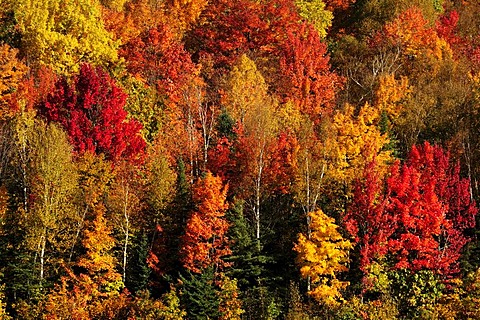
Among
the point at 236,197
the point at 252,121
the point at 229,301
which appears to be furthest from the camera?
the point at 252,121

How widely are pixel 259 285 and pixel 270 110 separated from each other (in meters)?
14.0

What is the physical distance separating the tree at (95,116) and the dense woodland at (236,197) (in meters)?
0.12

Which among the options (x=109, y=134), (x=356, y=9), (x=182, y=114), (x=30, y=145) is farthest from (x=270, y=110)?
(x=356, y=9)

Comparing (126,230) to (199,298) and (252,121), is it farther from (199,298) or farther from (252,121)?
(252,121)

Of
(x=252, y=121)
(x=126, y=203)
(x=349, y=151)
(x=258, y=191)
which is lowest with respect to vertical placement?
(x=126, y=203)

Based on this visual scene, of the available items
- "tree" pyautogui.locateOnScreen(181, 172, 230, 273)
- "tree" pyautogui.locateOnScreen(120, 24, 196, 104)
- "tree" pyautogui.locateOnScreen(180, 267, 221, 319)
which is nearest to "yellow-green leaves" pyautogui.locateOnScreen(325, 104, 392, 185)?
"tree" pyautogui.locateOnScreen(181, 172, 230, 273)

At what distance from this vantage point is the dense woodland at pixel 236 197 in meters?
42.2

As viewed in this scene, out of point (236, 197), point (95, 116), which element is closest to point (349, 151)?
point (236, 197)

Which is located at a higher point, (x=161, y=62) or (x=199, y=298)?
(x=161, y=62)

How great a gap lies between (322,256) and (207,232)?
7.03 m

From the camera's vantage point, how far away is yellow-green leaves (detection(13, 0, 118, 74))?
206ft

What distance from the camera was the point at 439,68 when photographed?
62.0 m

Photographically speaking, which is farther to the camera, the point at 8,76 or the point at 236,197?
the point at 8,76

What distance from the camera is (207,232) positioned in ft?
143
